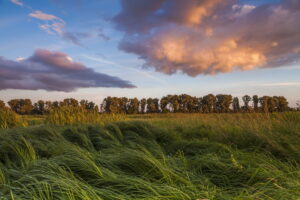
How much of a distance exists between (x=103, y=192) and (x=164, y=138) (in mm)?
3696

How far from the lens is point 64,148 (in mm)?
3746

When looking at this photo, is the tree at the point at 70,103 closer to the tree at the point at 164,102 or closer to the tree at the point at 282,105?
the tree at the point at 282,105

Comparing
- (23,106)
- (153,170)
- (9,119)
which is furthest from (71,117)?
(23,106)

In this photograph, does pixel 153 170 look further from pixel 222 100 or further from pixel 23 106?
pixel 23 106

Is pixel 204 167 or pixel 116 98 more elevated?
pixel 116 98

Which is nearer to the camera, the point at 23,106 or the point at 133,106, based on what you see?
the point at 23,106

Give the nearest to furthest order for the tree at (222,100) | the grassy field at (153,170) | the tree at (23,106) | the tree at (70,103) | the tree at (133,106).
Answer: the grassy field at (153,170), the tree at (70,103), the tree at (222,100), the tree at (23,106), the tree at (133,106)

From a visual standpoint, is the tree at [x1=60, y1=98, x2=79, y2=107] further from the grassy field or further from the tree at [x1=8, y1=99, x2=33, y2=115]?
the tree at [x1=8, y1=99, x2=33, y2=115]

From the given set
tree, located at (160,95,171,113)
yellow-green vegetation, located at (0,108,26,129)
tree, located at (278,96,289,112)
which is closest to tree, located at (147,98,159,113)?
tree, located at (160,95,171,113)

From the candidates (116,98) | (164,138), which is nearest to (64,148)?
(164,138)

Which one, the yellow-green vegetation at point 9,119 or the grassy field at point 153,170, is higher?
the yellow-green vegetation at point 9,119

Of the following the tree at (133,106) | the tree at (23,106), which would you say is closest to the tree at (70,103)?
the tree at (23,106)

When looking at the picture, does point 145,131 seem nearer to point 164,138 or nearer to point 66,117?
point 164,138

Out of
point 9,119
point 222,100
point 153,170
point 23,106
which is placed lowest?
point 153,170
